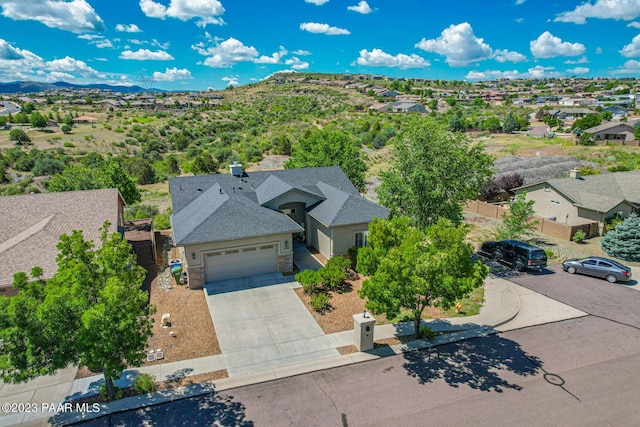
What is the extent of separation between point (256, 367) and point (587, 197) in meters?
28.0

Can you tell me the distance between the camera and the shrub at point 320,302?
16.2 meters

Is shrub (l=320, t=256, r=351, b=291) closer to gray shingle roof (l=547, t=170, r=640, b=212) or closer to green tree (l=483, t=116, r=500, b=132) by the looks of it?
gray shingle roof (l=547, t=170, r=640, b=212)

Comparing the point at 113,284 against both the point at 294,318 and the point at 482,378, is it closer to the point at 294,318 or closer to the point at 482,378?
the point at 294,318

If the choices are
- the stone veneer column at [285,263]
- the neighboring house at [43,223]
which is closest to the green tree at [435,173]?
the stone veneer column at [285,263]

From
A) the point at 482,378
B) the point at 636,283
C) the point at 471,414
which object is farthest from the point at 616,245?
the point at 471,414

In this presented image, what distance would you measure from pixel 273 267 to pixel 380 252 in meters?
8.22

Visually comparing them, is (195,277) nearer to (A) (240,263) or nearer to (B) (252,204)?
(A) (240,263)

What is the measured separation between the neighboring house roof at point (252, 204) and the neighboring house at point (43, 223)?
12.4 ft

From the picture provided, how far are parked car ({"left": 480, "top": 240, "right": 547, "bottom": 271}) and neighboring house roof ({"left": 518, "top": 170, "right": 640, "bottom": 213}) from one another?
31.3 ft

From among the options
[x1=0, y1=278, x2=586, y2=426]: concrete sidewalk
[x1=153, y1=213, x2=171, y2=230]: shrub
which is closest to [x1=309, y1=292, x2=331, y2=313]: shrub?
[x1=0, y1=278, x2=586, y2=426]: concrete sidewalk

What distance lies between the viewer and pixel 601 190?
29062mm

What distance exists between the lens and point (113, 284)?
9.79 metres

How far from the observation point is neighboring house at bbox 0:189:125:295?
15961 mm

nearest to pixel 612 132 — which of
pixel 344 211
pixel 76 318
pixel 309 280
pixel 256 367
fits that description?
pixel 344 211
